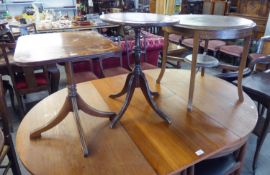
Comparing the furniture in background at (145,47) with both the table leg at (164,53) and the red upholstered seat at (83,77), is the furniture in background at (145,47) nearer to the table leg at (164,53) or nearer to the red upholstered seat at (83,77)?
the red upholstered seat at (83,77)

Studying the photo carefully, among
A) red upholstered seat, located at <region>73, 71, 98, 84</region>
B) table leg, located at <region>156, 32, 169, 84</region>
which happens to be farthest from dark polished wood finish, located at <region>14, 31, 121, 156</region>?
red upholstered seat, located at <region>73, 71, 98, 84</region>

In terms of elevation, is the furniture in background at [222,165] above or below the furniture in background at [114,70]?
below

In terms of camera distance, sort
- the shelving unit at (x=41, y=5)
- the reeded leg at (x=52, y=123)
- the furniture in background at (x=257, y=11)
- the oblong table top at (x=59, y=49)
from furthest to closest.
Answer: the shelving unit at (x=41, y=5)
the furniture in background at (x=257, y=11)
the reeded leg at (x=52, y=123)
the oblong table top at (x=59, y=49)

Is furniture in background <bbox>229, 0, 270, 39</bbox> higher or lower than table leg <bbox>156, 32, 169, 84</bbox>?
higher

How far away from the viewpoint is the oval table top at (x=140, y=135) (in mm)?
902

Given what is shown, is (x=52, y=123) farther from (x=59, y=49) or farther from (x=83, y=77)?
(x=83, y=77)

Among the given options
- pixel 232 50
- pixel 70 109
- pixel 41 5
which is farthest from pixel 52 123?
pixel 41 5

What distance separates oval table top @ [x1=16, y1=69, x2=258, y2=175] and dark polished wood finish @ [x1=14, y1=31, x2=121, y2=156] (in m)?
0.07

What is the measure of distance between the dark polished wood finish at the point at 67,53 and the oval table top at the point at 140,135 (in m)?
0.07

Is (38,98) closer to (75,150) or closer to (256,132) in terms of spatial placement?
(75,150)

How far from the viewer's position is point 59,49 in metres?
0.98

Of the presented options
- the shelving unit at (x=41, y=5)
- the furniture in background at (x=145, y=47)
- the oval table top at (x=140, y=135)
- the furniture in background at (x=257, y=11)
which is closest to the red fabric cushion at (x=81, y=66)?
the furniture in background at (x=145, y=47)

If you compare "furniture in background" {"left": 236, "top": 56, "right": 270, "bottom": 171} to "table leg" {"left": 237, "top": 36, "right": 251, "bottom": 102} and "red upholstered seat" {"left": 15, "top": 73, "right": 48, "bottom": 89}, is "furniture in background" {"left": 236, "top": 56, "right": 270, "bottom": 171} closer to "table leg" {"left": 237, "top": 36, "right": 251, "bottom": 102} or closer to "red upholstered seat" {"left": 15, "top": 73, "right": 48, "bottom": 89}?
"table leg" {"left": 237, "top": 36, "right": 251, "bottom": 102}

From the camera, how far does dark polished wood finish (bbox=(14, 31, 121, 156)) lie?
0.86m
